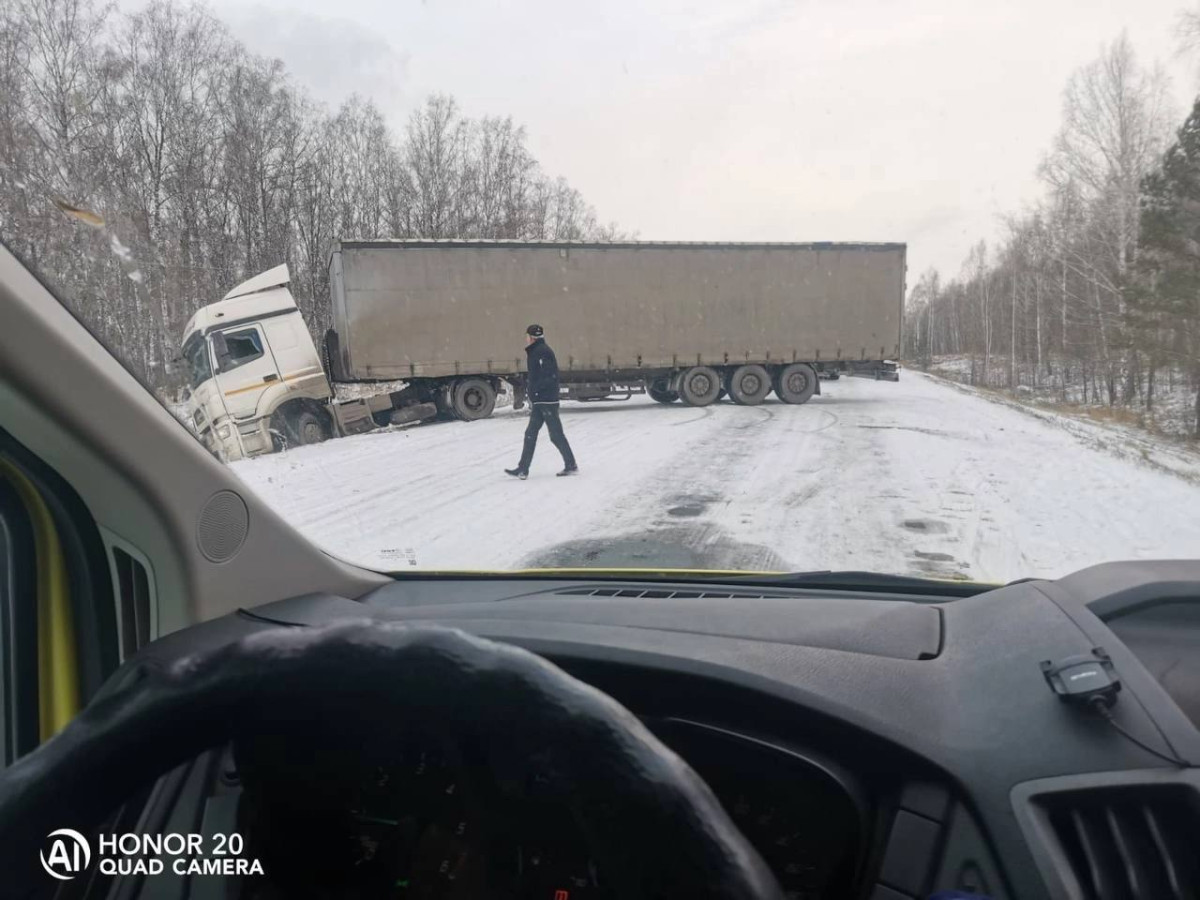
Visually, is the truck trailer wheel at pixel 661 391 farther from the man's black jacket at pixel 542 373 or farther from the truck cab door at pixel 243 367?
the truck cab door at pixel 243 367

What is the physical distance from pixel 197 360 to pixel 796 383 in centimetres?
905

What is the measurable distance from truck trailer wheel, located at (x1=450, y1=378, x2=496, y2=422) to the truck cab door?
2.49 m

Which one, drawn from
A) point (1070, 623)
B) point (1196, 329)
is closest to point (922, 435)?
point (1196, 329)

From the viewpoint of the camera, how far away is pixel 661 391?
9.81 meters

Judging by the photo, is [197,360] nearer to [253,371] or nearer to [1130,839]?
[253,371]

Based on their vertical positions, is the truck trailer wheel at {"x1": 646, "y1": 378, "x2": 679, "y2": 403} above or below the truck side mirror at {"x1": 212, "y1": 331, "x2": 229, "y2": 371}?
below

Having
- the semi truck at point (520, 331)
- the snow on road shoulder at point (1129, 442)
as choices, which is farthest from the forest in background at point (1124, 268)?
the semi truck at point (520, 331)

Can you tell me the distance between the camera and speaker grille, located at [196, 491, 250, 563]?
2.19 m

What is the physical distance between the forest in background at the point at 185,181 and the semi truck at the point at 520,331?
0.19 m

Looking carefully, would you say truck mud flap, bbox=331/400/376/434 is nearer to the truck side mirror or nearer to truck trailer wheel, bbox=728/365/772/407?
the truck side mirror

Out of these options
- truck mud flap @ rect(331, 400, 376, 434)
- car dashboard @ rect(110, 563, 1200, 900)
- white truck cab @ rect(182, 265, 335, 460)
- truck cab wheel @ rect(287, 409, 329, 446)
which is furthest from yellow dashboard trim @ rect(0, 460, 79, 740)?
truck mud flap @ rect(331, 400, 376, 434)

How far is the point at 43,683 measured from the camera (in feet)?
6.45

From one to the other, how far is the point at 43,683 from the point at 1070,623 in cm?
238

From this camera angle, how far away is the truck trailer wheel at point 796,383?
10.8 m
